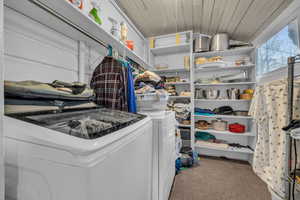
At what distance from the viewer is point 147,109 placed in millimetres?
1369

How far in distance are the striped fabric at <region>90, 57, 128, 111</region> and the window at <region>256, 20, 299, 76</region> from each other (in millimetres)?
2153

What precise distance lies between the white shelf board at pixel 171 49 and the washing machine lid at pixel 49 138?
2.54 meters

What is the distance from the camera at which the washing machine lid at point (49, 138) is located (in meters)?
0.35

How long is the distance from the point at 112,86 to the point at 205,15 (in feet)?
6.37

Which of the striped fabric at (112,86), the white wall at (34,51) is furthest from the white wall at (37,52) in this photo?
the striped fabric at (112,86)

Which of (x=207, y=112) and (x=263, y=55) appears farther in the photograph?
(x=207, y=112)

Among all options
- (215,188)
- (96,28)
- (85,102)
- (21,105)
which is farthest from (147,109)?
(215,188)

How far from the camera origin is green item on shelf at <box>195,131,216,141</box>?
8.88ft

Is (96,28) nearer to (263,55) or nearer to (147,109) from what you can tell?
(147,109)

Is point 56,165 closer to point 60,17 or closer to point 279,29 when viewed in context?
point 60,17

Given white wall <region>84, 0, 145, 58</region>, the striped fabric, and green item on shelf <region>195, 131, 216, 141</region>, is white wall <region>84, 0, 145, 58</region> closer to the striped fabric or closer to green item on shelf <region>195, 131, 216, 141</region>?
the striped fabric

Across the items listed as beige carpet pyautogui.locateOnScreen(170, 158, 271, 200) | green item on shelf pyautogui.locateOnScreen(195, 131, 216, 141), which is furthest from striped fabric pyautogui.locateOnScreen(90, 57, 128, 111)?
green item on shelf pyautogui.locateOnScreen(195, 131, 216, 141)

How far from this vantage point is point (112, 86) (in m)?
1.11

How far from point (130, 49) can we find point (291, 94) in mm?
1699
